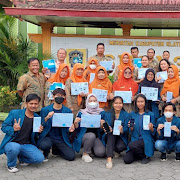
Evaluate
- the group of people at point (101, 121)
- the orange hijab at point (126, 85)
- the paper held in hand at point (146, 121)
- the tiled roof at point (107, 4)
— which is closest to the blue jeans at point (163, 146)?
the group of people at point (101, 121)

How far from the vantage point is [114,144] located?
552 centimetres

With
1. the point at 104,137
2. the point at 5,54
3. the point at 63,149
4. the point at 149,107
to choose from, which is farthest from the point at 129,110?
the point at 5,54

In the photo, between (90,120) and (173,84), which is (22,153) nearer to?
(90,120)

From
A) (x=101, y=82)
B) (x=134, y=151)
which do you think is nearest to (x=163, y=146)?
(x=134, y=151)

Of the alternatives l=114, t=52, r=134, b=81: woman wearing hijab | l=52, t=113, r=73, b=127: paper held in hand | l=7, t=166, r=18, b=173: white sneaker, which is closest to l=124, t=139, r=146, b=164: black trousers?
l=52, t=113, r=73, b=127: paper held in hand

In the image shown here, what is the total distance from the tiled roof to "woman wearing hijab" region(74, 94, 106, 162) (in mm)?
4634

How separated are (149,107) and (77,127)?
4.78 feet

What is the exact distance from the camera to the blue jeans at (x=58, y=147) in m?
5.25

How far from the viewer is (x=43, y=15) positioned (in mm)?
8859

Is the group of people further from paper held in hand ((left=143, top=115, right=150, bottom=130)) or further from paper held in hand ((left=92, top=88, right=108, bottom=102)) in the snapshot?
paper held in hand ((left=92, top=88, right=108, bottom=102))

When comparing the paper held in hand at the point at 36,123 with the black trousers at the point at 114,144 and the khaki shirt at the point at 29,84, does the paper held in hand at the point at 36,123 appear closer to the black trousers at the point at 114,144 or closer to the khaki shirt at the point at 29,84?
the khaki shirt at the point at 29,84

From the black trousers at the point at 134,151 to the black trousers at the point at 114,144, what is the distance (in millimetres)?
217

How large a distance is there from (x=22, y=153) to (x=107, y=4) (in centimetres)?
599

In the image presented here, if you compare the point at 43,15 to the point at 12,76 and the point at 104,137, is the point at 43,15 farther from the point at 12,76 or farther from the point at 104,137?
the point at 104,137
